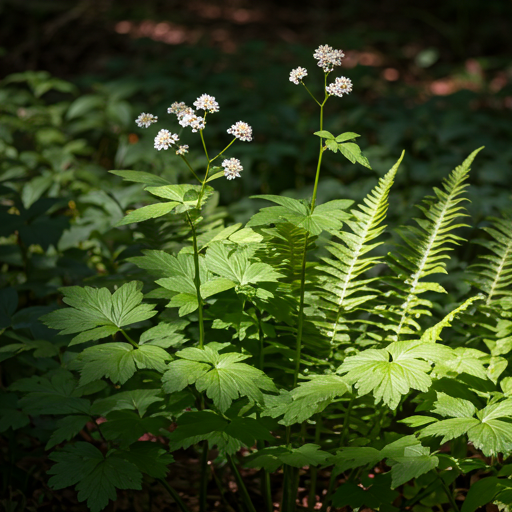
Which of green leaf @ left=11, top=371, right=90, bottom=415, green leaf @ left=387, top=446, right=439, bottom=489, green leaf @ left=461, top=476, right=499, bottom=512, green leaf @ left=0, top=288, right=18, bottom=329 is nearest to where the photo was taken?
green leaf @ left=387, top=446, right=439, bottom=489

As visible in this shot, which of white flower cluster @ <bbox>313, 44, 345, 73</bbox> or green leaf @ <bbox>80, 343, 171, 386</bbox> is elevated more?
white flower cluster @ <bbox>313, 44, 345, 73</bbox>

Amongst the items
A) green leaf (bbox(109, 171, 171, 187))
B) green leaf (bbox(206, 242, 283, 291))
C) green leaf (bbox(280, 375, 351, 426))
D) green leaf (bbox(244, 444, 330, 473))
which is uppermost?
green leaf (bbox(109, 171, 171, 187))

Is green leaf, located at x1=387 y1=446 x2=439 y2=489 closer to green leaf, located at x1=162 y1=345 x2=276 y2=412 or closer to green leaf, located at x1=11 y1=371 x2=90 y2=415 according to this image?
green leaf, located at x1=162 y1=345 x2=276 y2=412

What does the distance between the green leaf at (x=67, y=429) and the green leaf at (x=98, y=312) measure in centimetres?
22

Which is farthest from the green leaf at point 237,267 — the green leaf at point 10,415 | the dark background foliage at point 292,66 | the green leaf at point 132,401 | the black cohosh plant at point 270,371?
the dark background foliage at point 292,66

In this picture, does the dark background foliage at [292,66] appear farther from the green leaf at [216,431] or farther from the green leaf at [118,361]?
the green leaf at [216,431]

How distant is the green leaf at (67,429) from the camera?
126 centimetres

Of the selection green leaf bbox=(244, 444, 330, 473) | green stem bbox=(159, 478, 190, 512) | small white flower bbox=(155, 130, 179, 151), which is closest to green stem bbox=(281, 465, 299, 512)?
green leaf bbox=(244, 444, 330, 473)

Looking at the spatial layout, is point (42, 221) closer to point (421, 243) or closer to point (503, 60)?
point (421, 243)

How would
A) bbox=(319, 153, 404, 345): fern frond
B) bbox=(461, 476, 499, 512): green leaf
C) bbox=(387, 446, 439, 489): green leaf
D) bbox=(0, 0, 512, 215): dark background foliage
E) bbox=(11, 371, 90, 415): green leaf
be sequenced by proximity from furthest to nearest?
bbox=(0, 0, 512, 215): dark background foliage
bbox=(319, 153, 404, 345): fern frond
bbox=(11, 371, 90, 415): green leaf
bbox=(461, 476, 499, 512): green leaf
bbox=(387, 446, 439, 489): green leaf

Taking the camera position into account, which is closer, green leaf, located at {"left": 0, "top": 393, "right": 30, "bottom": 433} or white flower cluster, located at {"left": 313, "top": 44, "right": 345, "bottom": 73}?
white flower cluster, located at {"left": 313, "top": 44, "right": 345, "bottom": 73}

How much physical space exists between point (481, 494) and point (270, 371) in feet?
2.35

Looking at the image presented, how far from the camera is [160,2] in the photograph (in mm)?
8219

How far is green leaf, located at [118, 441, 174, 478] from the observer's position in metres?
1.25
